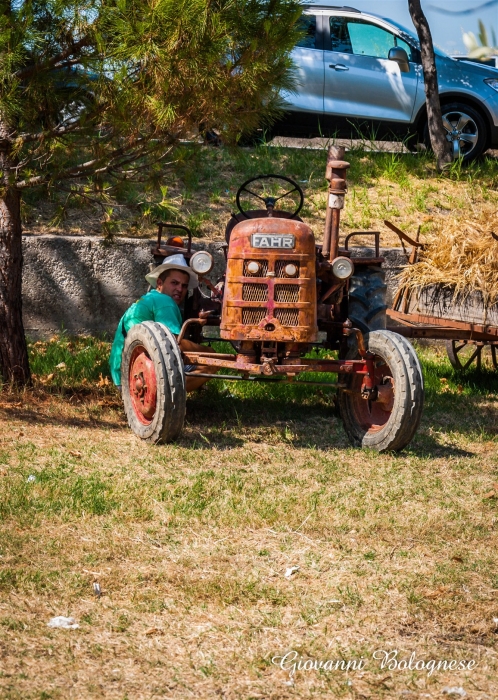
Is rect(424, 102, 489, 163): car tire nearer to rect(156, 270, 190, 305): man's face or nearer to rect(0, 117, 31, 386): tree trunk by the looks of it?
rect(156, 270, 190, 305): man's face

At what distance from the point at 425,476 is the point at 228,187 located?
5.68m

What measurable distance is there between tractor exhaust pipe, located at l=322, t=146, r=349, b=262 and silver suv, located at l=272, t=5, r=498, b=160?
5.44m

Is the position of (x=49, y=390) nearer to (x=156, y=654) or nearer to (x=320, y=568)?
(x=320, y=568)

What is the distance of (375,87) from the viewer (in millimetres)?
12188

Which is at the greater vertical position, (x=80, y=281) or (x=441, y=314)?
(x=80, y=281)

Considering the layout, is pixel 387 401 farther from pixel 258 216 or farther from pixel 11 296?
pixel 11 296

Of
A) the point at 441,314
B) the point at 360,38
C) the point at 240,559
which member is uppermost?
the point at 360,38

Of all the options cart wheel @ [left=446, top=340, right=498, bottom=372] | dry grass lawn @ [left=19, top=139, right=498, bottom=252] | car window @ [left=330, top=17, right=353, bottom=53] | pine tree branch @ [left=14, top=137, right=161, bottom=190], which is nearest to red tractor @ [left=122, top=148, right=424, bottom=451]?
pine tree branch @ [left=14, top=137, right=161, bottom=190]

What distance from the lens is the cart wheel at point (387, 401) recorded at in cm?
623

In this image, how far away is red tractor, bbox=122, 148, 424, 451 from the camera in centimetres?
625

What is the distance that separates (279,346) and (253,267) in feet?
1.79

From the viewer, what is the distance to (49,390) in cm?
773

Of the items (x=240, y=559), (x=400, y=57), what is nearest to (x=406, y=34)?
(x=400, y=57)

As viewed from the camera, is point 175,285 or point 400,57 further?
point 400,57
